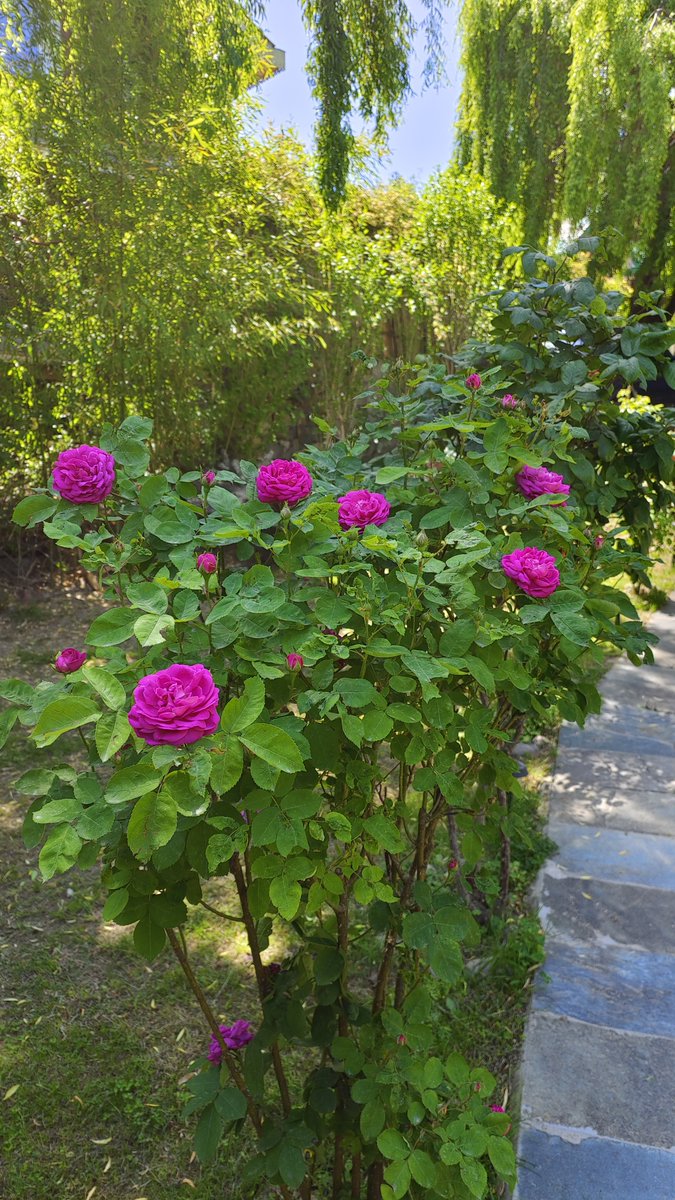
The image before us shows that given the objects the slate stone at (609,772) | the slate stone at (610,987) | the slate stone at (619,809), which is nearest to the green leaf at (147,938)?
the slate stone at (610,987)

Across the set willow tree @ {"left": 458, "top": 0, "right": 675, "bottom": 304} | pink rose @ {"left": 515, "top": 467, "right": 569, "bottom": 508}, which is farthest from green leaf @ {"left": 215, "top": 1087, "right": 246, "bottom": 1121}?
willow tree @ {"left": 458, "top": 0, "right": 675, "bottom": 304}

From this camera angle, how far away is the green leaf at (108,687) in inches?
29.6

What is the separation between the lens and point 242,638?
91cm

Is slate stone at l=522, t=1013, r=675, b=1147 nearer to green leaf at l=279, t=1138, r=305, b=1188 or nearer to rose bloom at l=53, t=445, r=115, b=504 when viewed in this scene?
green leaf at l=279, t=1138, r=305, b=1188

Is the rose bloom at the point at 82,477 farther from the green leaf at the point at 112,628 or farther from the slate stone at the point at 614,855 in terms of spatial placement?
the slate stone at the point at 614,855

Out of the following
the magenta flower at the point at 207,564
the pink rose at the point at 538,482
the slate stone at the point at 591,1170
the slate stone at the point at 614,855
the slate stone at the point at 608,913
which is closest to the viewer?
the magenta flower at the point at 207,564

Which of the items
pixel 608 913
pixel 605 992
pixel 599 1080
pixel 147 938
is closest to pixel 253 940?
pixel 147 938

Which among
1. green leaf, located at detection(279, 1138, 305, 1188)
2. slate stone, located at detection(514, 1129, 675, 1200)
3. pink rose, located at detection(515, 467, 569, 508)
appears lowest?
slate stone, located at detection(514, 1129, 675, 1200)

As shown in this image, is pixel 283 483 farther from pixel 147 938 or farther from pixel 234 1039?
pixel 234 1039

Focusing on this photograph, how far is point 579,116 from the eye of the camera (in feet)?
18.7

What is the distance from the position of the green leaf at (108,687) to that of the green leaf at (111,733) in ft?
0.05

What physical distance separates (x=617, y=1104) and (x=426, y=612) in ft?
3.76

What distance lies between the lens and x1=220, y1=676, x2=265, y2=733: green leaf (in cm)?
74

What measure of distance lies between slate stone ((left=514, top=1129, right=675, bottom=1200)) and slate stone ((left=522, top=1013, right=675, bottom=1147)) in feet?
0.06
